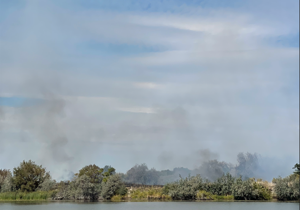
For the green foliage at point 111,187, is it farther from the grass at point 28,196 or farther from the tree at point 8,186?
the tree at point 8,186

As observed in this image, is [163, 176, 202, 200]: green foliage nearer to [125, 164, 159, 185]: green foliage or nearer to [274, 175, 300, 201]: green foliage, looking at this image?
[274, 175, 300, 201]: green foliage

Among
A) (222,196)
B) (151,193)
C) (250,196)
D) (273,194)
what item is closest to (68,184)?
(151,193)

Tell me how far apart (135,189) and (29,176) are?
16.8 meters

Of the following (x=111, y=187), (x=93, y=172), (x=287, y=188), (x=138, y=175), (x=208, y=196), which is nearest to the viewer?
(x=287, y=188)

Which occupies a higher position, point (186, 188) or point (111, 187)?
point (111, 187)

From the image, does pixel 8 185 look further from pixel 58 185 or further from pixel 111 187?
pixel 111 187

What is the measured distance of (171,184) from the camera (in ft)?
165

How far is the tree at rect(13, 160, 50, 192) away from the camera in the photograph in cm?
5447

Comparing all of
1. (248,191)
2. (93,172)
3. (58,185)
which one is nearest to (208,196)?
(248,191)

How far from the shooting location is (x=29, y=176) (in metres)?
55.3

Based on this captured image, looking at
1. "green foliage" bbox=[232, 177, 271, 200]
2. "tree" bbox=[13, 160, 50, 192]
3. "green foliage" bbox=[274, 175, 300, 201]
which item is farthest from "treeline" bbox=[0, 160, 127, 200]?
"green foliage" bbox=[274, 175, 300, 201]

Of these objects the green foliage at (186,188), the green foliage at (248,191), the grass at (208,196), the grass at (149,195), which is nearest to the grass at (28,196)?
the grass at (149,195)

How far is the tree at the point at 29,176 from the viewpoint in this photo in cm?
5447

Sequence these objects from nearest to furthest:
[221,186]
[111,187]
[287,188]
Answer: [287,188] < [221,186] < [111,187]
